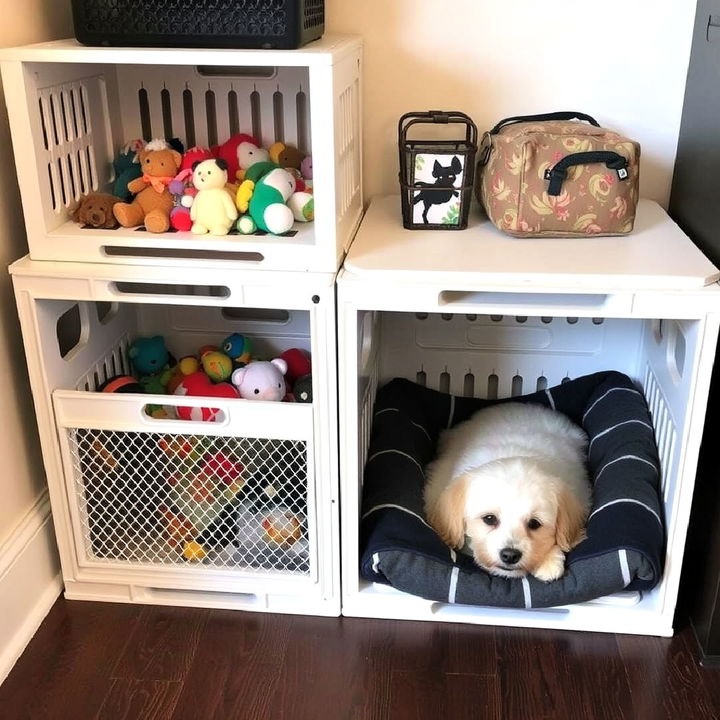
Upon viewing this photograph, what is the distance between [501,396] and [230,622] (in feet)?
2.59

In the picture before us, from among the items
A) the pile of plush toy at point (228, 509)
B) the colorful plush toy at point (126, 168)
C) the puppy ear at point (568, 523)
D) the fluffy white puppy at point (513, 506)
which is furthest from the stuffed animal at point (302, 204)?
the puppy ear at point (568, 523)

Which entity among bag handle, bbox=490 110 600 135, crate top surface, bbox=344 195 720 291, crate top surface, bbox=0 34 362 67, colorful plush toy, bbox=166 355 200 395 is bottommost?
colorful plush toy, bbox=166 355 200 395

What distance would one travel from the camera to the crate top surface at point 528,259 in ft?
4.21

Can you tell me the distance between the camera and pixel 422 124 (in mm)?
1710

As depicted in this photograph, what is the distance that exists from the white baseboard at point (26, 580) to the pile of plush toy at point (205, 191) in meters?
0.57

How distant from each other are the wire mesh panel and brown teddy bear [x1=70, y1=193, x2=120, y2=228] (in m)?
0.37

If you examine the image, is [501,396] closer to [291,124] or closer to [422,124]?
[422,124]

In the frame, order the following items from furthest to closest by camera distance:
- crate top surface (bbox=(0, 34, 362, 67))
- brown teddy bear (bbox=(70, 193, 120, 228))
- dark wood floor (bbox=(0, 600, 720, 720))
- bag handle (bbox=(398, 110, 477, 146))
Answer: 1. bag handle (bbox=(398, 110, 477, 146))
2. brown teddy bear (bbox=(70, 193, 120, 228))
3. dark wood floor (bbox=(0, 600, 720, 720))
4. crate top surface (bbox=(0, 34, 362, 67))

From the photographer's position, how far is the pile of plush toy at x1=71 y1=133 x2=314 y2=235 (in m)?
1.41

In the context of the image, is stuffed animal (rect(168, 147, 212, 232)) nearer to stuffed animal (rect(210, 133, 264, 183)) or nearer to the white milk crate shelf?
stuffed animal (rect(210, 133, 264, 183))

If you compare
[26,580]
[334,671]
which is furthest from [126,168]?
[334,671]

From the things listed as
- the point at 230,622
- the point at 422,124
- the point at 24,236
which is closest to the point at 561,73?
the point at 422,124

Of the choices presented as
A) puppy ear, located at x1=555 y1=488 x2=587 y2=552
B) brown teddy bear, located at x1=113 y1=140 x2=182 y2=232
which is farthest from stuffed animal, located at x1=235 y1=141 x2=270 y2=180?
puppy ear, located at x1=555 y1=488 x2=587 y2=552

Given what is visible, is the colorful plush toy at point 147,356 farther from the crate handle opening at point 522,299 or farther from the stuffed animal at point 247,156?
the crate handle opening at point 522,299
